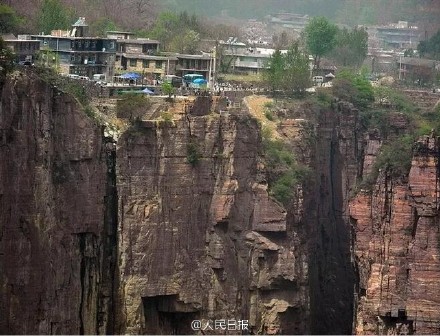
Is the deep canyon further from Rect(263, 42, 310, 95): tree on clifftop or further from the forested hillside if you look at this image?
the forested hillside

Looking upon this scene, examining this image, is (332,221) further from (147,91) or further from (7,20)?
(7,20)

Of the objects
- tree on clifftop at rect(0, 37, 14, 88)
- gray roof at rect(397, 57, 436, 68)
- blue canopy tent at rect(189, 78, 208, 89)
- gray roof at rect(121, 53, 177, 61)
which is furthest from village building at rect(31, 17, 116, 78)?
gray roof at rect(397, 57, 436, 68)

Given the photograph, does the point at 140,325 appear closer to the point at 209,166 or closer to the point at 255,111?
the point at 209,166

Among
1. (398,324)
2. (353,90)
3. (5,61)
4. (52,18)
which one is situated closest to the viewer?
(5,61)

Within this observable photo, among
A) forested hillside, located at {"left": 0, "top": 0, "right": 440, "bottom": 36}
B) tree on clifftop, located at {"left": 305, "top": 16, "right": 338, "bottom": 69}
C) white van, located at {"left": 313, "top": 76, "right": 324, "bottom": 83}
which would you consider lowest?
white van, located at {"left": 313, "top": 76, "right": 324, "bottom": 83}

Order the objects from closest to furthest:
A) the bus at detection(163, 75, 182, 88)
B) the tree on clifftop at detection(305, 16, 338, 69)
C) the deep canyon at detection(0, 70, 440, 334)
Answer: the deep canyon at detection(0, 70, 440, 334) < the bus at detection(163, 75, 182, 88) < the tree on clifftop at detection(305, 16, 338, 69)

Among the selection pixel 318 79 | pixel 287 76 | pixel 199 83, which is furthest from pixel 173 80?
pixel 318 79
